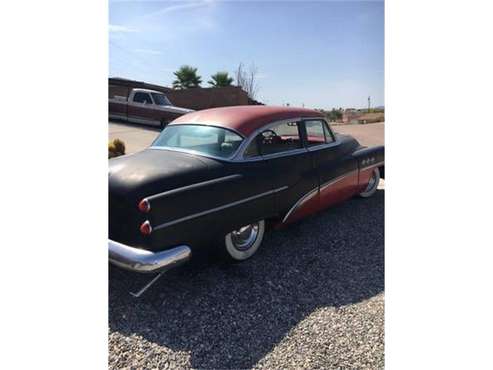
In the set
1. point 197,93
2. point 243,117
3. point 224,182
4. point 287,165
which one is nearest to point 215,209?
point 224,182

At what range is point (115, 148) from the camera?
3213 mm

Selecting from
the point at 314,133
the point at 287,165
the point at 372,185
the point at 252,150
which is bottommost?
the point at 372,185

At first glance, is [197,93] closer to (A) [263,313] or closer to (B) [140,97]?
(B) [140,97]

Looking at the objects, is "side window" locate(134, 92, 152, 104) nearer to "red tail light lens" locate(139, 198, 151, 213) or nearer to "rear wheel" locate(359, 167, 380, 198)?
"red tail light lens" locate(139, 198, 151, 213)

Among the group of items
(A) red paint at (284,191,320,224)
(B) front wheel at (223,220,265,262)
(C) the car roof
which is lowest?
(B) front wheel at (223,220,265,262)

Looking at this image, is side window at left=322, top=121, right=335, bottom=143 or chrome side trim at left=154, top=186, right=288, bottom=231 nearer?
chrome side trim at left=154, top=186, right=288, bottom=231

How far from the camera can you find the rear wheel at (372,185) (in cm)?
382

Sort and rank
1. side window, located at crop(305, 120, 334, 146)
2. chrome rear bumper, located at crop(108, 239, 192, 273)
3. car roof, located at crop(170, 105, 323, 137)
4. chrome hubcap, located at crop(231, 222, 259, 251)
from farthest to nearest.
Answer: side window, located at crop(305, 120, 334, 146) → car roof, located at crop(170, 105, 323, 137) → chrome hubcap, located at crop(231, 222, 259, 251) → chrome rear bumper, located at crop(108, 239, 192, 273)

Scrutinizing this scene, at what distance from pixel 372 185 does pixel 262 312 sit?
2543 millimetres

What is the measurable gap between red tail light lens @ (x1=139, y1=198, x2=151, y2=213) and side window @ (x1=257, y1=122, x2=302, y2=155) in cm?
104

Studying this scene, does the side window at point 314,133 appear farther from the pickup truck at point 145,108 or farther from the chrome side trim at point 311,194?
the pickup truck at point 145,108

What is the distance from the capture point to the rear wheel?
3.82 meters

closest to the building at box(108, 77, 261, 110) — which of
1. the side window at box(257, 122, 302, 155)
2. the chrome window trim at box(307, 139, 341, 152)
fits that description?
the side window at box(257, 122, 302, 155)
